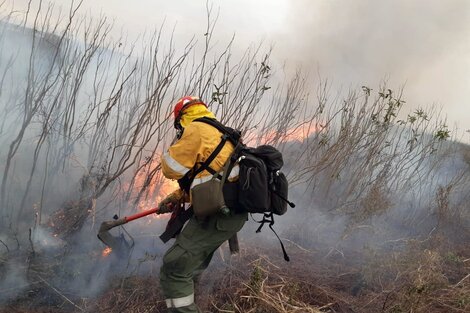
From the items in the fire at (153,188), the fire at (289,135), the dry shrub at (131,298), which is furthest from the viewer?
the fire at (289,135)

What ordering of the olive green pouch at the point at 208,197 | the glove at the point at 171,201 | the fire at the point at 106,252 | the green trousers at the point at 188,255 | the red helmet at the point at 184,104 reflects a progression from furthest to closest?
the fire at the point at 106,252 → the glove at the point at 171,201 → the red helmet at the point at 184,104 → the green trousers at the point at 188,255 → the olive green pouch at the point at 208,197

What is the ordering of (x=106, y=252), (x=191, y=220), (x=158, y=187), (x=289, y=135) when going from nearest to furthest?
1. (x=191, y=220)
2. (x=106, y=252)
3. (x=158, y=187)
4. (x=289, y=135)

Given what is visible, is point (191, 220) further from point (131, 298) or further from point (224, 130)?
point (131, 298)

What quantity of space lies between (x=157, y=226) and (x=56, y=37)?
269 cm

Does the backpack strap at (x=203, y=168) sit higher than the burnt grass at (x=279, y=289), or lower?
higher

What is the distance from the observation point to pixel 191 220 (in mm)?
3076

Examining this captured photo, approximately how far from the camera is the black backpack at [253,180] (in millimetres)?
2811

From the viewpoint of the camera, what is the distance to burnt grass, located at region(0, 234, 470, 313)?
345 cm

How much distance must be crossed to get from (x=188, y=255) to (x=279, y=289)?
4.17ft

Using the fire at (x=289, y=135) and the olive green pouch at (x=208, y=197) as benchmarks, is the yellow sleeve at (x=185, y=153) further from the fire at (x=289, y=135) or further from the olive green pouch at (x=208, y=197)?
the fire at (x=289, y=135)

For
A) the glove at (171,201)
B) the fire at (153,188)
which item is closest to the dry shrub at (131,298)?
the glove at (171,201)

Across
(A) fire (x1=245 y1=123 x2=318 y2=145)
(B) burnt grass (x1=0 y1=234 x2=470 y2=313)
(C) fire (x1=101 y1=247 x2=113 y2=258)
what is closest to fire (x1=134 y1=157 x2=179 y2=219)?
(C) fire (x1=101 y1=247 x2=113 y2=258)

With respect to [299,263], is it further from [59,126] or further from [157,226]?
[59,126]

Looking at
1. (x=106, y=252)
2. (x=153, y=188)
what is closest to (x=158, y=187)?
(x=153, y=188)
